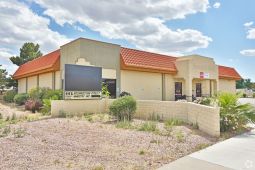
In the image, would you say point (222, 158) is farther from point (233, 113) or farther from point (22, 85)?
point (22, 85)

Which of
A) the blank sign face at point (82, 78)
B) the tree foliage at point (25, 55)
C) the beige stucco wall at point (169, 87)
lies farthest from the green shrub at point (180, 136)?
the tree foliage at point (25, 55)

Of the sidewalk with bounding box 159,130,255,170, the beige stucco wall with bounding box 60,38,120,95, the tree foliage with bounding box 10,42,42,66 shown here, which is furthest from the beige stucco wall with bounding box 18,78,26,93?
the sidewalk with bounding box 159,130,255,170

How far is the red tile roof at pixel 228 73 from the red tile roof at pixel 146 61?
11760mm

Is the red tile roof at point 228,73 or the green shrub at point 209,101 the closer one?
the green shrub at point 209,101

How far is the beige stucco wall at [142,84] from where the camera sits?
21.2 m

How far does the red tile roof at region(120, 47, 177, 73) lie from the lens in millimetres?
20331

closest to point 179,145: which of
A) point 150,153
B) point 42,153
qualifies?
point 150,153

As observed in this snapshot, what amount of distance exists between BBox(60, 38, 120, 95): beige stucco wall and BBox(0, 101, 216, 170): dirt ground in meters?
10.2

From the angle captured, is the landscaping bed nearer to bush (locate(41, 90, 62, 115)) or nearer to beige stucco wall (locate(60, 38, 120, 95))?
bush (locate(41, 90, 62, 115))

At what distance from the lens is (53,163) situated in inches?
204

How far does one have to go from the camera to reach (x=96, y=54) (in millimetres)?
18891

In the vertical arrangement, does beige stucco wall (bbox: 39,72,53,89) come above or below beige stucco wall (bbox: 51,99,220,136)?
above

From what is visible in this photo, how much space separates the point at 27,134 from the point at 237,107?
28.4ft

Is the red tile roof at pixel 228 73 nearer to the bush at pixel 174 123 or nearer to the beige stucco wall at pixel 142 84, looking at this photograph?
the beige stucco wall at pixel 142 84
